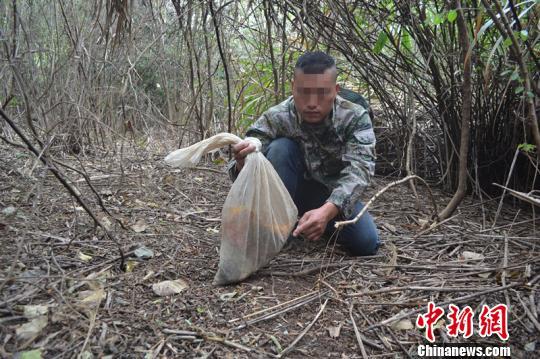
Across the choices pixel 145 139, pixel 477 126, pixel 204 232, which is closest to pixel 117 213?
pixel 204 232

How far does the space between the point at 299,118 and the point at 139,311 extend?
1.07 metres

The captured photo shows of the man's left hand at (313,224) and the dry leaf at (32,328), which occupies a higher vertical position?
the man's left hand at (313,224)

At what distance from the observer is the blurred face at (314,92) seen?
1.74 m

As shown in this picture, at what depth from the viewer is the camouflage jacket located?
179 centimetres

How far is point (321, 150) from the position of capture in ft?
6.66

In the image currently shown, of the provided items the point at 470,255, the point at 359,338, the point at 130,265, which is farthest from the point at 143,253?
the point at 470,255

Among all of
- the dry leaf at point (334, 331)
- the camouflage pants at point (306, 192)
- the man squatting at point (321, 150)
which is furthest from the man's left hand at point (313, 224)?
the dry leaf at point (334, 331)

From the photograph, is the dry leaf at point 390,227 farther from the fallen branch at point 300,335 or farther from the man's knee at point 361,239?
the fallen branch at point 300,335

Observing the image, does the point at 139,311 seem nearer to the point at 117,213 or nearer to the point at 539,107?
the point at 117,213

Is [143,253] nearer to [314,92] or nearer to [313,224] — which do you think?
[313,224]

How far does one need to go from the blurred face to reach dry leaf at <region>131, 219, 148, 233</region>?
34.1 inches

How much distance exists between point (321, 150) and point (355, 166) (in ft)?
0.91

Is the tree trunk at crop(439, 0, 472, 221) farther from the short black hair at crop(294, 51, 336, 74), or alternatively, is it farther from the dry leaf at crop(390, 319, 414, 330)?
the dry leaf at crop(390, 319, 414, 330)

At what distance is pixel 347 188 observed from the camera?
171 centimetres
